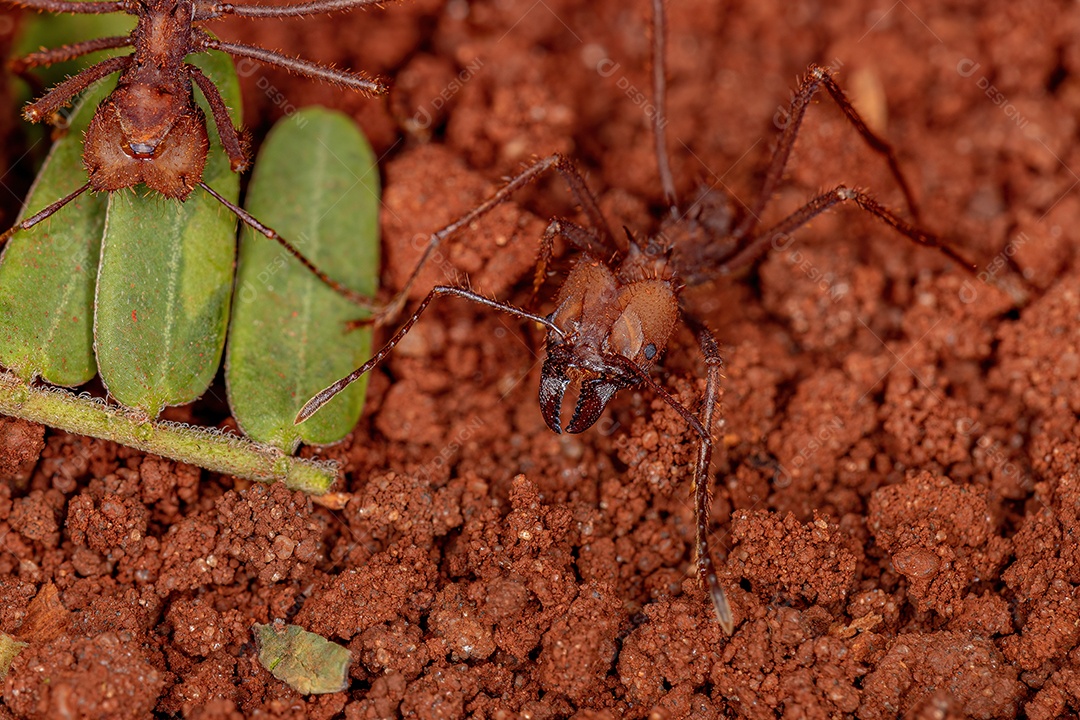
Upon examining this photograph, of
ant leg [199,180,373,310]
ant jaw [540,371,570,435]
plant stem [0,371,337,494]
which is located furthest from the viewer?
ant leg [199,180,373,310]

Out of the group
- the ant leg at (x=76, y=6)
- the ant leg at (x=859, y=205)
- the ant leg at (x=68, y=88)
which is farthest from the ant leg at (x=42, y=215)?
the ant leg at (x=859, y=205)

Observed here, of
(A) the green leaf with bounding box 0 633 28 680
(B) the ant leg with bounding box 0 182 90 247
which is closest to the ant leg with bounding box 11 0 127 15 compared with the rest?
(B) the ant leg with bounding box 0 182 90 247

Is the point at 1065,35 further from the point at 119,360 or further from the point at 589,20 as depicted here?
the point at 119,360

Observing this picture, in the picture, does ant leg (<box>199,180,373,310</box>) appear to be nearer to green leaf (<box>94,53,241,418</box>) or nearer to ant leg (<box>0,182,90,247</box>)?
green leaf (<box>94,53,241,418</box>)

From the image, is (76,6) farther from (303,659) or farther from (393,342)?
(303,659)

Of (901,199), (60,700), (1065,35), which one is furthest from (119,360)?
(1065,35)

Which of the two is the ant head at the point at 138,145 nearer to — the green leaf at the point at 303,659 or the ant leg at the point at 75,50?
the ant leg at the point at 75,50
